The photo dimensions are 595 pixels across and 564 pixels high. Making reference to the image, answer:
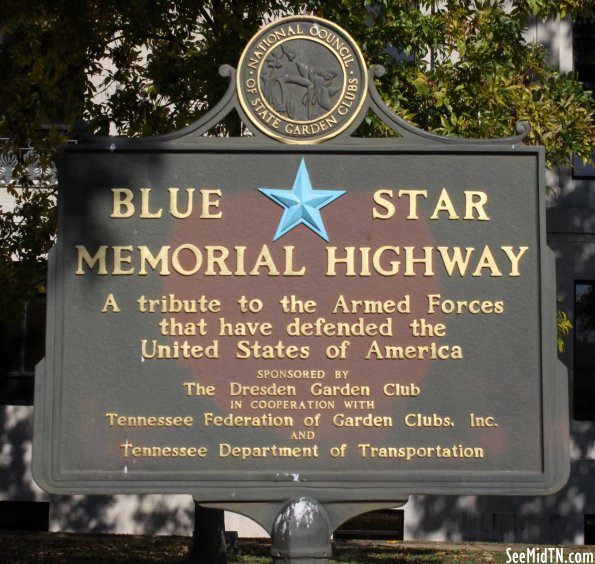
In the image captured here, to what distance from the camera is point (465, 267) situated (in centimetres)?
566

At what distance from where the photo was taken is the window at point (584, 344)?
15922 mm

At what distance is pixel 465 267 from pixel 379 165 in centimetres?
75

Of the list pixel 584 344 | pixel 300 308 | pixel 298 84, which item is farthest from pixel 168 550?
pixel 298 84

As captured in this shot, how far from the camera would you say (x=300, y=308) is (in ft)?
18.5

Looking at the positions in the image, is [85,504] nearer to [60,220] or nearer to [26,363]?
[26,363]

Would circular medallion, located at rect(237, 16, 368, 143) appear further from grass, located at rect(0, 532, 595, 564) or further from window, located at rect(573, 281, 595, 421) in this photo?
window, located at rect(573, 281, 595, 421)

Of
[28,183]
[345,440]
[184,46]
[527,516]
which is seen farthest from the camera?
[527,516]

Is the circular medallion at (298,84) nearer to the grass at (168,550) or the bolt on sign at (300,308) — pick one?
the bolt on sign at (300,308)

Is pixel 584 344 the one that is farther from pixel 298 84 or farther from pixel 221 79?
pixel 298 84

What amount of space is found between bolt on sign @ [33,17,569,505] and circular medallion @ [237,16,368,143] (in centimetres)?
1

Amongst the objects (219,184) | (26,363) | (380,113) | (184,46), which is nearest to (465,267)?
(380,113)

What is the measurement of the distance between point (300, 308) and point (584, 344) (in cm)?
1127

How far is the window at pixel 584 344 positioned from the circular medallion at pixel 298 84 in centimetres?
1096

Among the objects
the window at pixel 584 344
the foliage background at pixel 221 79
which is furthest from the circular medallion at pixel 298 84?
the window at pixel 584 344
